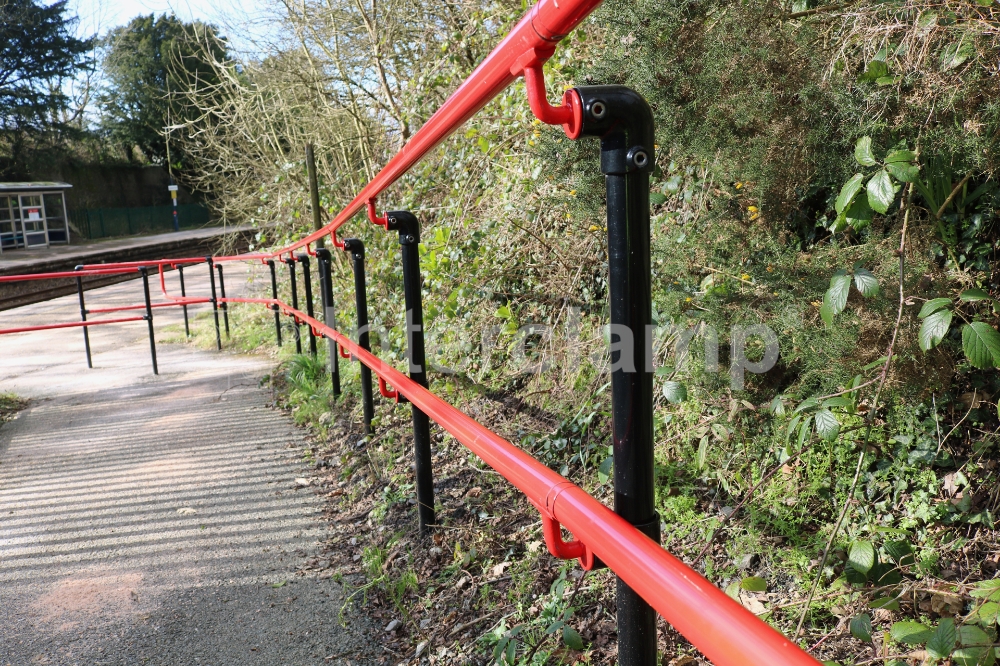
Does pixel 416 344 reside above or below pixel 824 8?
below

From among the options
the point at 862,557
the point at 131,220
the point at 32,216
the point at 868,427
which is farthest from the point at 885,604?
the point at 131,220

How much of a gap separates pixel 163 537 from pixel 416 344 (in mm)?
1484

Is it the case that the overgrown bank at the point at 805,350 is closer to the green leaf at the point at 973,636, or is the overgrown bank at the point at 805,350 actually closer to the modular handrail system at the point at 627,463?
the green leaf at the point at 973,636

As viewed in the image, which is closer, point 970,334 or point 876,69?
point 970,334

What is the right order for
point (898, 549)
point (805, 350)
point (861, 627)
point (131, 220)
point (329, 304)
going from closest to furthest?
point (861, 627) → point (898, 549) → point (805, 350) → point (329, 304) → point (131, 220)

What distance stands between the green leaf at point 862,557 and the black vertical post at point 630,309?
0.64 metres

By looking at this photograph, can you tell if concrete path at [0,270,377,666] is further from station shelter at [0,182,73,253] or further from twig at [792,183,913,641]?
station shelter at [0,182,73,253]

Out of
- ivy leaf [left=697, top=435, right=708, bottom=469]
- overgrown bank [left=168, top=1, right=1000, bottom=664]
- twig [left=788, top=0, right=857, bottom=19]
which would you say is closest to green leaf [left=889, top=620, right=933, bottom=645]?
overgrown bank [left=168, top=1, right=1000, bottom=664]

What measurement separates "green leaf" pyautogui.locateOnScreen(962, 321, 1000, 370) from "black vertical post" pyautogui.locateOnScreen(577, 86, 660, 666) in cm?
87

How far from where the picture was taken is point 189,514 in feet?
11.7

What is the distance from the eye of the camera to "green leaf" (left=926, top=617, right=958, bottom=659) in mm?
1327

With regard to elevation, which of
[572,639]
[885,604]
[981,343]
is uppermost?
[981,343]

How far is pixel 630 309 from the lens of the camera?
1154 millimetres

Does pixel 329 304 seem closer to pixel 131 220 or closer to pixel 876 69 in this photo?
pixel 876 69
